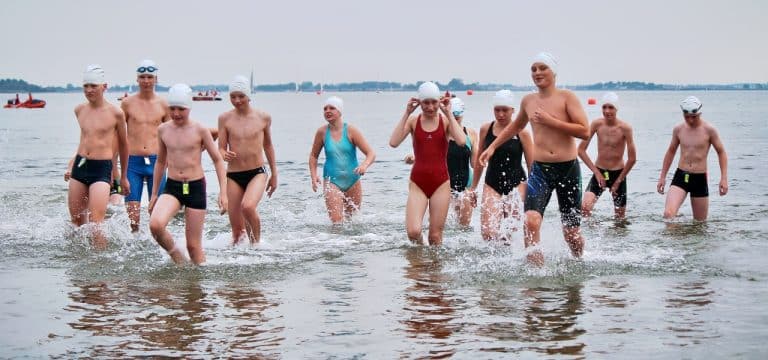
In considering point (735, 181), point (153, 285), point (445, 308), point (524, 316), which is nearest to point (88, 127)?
point (153, 285)

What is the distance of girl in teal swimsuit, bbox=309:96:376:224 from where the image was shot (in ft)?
45.1

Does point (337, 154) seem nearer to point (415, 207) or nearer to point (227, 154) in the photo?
point (415, 207)

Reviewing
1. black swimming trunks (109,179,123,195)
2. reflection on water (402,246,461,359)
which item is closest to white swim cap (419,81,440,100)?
reflection on water (402,246,461,359)

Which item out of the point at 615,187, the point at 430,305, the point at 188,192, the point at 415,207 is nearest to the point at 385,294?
the point at 430,305

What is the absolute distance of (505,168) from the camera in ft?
38.5

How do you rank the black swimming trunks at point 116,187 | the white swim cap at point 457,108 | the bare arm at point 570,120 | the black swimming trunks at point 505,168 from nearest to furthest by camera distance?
the bare arm at point 570,120 → the black swimming trunks at point 505,168 → the black swimming trunks at point 116,187 → the white swim cap at point 457,108

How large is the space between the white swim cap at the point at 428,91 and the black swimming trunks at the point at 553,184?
5.77 feet

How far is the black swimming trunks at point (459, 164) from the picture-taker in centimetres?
1380

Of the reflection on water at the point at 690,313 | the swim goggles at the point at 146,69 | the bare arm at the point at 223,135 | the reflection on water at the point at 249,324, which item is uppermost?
the swim goggles at the point at 146,69

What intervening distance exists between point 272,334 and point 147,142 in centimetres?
542

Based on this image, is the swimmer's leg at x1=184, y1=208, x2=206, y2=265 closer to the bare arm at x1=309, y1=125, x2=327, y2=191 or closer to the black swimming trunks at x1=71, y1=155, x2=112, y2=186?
the black swimming trunks at x1=71, y1=155, x2=112, y2=186

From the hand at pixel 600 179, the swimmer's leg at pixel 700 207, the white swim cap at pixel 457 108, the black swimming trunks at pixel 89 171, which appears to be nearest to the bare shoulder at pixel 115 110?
the black swimming trunks at pixel 89 171

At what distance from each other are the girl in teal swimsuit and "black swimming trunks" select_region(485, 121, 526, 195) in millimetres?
2394

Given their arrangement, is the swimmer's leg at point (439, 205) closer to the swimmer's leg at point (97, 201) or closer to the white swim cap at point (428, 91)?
the white swim cap at point (428, 91)
